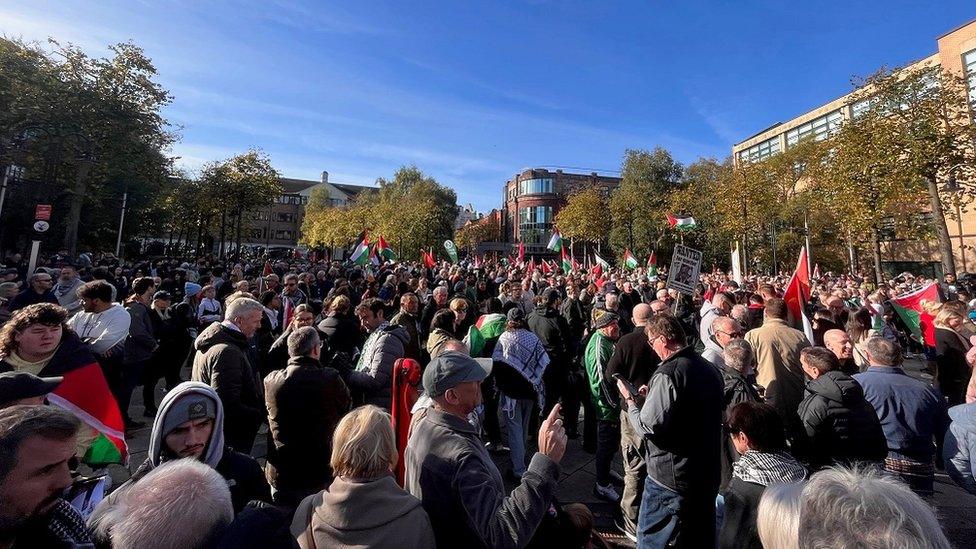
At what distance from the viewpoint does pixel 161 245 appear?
4900 centimetres

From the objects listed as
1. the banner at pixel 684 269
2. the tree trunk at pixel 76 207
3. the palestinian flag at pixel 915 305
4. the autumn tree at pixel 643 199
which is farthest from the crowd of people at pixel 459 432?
the autumn tree at pixel 643 199

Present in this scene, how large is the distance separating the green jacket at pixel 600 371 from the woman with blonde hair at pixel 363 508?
133 inches

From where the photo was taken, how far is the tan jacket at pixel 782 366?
14.8 feet

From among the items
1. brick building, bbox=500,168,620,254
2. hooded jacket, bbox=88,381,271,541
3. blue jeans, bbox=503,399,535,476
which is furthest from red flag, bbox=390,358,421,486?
brick building, bbox=500,168,620,254

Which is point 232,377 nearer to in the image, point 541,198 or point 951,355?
point 951,355

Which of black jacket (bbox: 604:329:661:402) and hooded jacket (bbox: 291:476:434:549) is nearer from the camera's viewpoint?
hooded jacket (bbox: 291:476:434:549)

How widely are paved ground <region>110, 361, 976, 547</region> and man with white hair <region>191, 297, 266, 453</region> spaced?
223 cm

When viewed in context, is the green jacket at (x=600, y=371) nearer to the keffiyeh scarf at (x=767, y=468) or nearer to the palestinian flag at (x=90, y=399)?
the keffiyeh scarf at (x=767, y=468)

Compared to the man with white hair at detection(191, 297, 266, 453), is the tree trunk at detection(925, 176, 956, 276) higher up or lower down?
higher up

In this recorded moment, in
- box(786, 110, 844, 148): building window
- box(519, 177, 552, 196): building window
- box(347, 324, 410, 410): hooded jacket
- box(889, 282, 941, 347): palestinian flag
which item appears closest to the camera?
box(347, 324, 410, 410): hooded jacket

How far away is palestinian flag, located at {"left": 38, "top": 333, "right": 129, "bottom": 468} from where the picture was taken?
3100 millimetres

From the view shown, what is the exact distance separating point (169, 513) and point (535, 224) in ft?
218

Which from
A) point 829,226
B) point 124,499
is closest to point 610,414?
point 124,499

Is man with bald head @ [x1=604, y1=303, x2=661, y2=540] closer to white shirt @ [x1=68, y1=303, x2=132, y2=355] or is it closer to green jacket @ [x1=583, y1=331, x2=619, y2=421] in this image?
green jacket @ [x1=583, y1=331, x2=619, y2=421]
